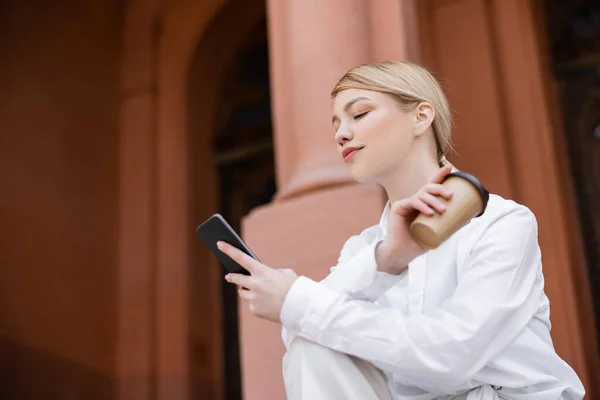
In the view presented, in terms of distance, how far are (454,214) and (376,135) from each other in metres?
0.46

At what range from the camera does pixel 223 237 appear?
169 centimetres

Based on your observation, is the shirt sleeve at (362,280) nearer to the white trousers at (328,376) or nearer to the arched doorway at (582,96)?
the white trousers at (328,376)

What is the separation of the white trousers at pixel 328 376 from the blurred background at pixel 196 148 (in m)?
A: 1.26

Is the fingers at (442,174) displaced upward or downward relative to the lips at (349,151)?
downward

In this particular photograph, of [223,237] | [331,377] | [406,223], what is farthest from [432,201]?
[223,237]

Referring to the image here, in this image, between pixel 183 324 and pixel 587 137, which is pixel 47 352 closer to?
pixel 183 324

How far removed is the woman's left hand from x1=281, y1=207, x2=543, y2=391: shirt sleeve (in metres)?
0.03

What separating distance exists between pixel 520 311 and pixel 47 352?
11.7 feet

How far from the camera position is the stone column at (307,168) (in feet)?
8.59

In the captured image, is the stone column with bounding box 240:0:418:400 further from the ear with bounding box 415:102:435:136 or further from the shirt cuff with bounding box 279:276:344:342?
the shirt cuff with bounding box 279:276:344:342

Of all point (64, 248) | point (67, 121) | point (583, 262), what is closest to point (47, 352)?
point (64, 248)

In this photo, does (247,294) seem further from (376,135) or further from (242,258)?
(376,135)

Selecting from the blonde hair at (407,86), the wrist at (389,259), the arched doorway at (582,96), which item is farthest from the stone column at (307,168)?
the arched doorway at (582,96)

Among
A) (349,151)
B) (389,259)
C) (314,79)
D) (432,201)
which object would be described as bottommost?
(389,259)
